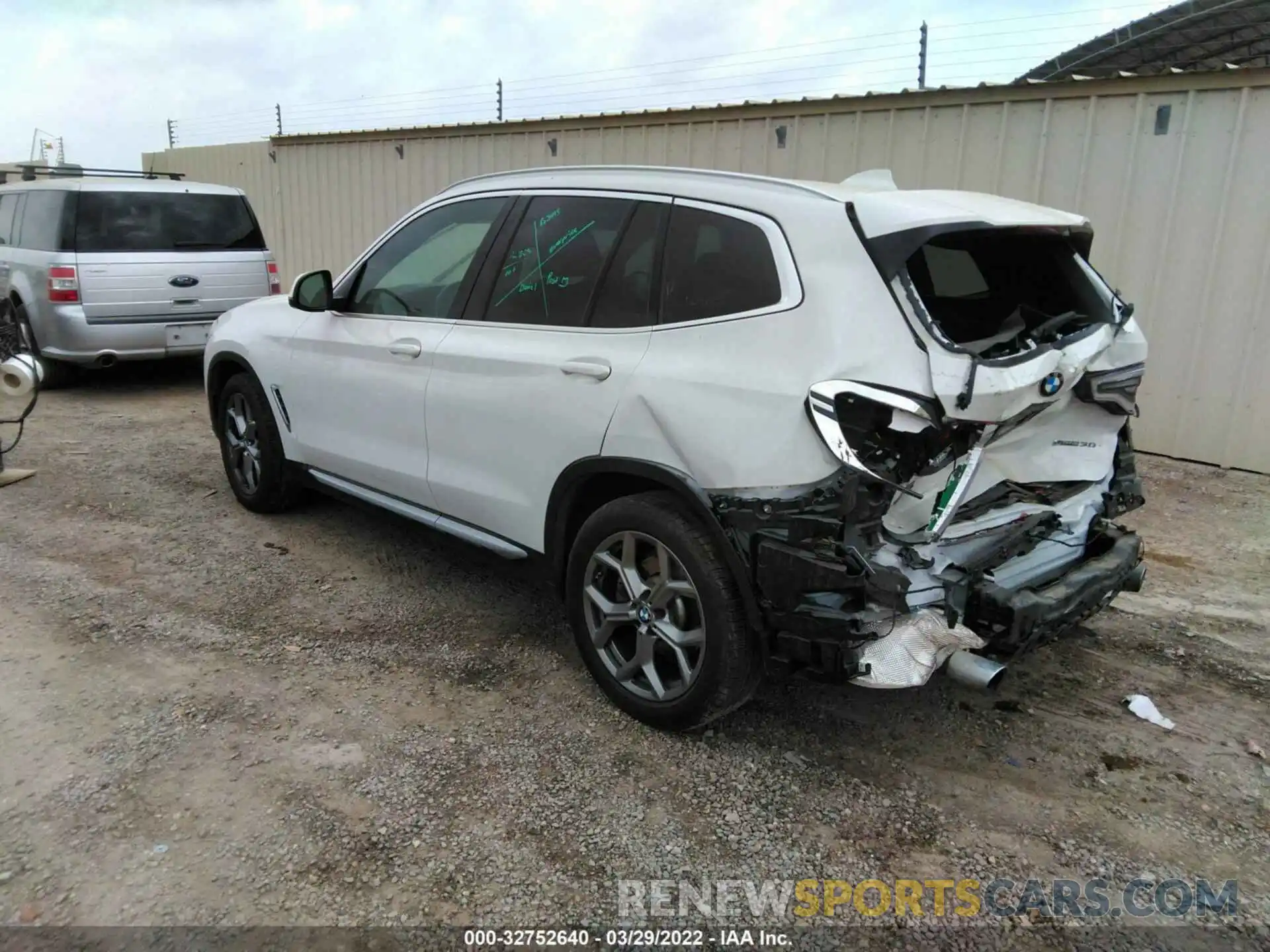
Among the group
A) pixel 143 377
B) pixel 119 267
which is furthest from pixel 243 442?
pixel 143 377

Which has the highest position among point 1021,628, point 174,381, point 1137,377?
point 1137,377

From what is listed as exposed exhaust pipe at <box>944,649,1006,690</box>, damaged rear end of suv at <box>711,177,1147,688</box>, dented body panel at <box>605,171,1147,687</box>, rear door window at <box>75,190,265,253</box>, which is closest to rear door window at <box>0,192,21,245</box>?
rear door window at <box>75,190,265,253</box>

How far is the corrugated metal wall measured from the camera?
6.21 metres

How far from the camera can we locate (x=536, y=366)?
11.2ft

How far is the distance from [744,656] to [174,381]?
854cm

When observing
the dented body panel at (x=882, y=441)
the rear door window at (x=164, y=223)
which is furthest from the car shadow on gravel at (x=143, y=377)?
the dented body panel at (x=882, y=441)

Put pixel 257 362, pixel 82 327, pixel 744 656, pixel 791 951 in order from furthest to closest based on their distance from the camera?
pixel 82 327 < pixel 257 362 < pixel 744 656 < pixel 791 951

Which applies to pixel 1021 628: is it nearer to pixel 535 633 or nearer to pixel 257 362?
pixel 535 633

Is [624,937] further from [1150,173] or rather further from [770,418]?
[1150,173]

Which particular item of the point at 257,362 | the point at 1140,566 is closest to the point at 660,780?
the point at 1140,566

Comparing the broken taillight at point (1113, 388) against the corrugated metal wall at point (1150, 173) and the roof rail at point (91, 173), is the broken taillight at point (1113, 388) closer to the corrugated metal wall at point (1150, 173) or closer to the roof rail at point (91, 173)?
the corrugated metal wall at point (1150, 173)

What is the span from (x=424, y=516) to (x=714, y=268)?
1.81m

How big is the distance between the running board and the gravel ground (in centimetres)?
11

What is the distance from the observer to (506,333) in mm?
3594
